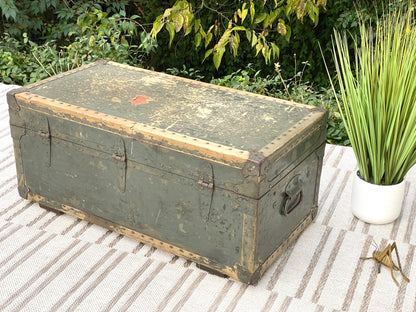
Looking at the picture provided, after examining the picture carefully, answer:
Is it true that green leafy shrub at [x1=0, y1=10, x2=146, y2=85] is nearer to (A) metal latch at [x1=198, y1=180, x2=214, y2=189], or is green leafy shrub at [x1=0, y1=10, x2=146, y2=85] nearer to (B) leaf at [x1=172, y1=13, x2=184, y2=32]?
(B) leaf at [x1=172, y1=13, x2=184, y2=32]

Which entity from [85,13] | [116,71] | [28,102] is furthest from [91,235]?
[85,13]

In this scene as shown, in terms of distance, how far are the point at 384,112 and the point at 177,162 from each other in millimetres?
958

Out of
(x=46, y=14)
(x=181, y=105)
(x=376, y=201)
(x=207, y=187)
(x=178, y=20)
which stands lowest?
(x=376, y=201)

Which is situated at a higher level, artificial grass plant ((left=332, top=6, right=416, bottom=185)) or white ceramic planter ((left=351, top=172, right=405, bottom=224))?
artificial grass plant ((left=332, top=6, right=416, bottom=185))

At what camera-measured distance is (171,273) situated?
240cm

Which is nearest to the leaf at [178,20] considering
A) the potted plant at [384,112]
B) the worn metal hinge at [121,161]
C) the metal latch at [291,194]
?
the potted plant at [384,112]

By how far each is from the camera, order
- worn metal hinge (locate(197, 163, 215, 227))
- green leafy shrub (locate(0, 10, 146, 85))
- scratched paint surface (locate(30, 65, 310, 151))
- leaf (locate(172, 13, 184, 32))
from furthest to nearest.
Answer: green leafy shrub (locate(0, 10, 146, 85)) → leaf (locate(172, 13, 184, 32)) → scratched paint surface (locate(30, 65, 310, 151)) → worn metal hinge (locate(197, 163, 215, 227))

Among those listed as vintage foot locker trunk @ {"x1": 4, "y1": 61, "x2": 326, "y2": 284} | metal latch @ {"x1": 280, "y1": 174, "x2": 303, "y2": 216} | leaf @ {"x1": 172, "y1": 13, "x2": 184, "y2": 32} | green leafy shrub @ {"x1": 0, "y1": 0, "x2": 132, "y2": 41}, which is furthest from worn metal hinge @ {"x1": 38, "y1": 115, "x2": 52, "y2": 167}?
green leafy shrub @ {"x1": 0, "y1": 0, "x2": 132, "y2": 41}

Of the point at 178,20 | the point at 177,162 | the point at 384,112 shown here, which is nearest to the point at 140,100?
the point at 177,162

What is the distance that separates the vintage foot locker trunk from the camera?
219 cm

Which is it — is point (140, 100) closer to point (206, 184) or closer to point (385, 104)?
point (206, 184)

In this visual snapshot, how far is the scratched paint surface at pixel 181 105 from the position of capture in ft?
7.51

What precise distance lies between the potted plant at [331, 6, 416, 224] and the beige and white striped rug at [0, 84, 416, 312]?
0.89 feet

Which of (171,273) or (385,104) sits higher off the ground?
(385,104)
